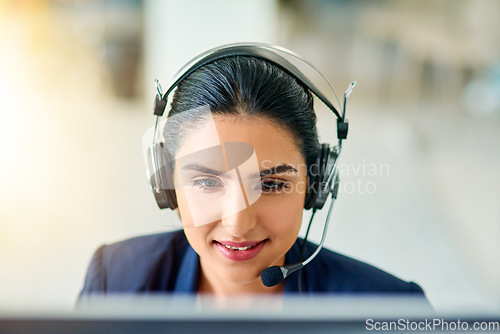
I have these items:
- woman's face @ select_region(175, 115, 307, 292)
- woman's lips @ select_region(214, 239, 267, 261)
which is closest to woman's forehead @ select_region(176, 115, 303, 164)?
woman's face @ select_region(175, 115, 307, 292)

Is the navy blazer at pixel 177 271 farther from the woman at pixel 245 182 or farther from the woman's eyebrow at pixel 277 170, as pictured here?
the woman's eyebrow at pixel 277 170

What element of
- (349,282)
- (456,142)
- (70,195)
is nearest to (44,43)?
(70,195)

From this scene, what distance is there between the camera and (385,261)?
28.0 inches

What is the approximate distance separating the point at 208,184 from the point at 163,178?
87 millimetres

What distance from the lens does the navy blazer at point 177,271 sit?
0.68 meters

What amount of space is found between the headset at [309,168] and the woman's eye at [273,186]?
0.21ft

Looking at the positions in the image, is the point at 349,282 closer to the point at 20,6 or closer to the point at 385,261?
the point at 385,261

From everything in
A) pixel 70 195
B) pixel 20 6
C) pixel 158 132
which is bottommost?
pixel 70 195

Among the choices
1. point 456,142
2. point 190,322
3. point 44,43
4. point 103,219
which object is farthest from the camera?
point 456,142

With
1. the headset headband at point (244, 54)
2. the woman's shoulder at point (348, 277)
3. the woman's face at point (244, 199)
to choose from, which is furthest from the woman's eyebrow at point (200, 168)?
the woman's shoulder at point (348, 277)

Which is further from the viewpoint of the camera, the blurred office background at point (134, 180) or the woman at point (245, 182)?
the blurred office background at point (134, 180)

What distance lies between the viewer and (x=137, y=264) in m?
0.76

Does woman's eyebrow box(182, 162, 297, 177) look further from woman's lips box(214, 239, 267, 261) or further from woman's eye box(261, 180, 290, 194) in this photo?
woman's lips box(214, 239, 267, 261)

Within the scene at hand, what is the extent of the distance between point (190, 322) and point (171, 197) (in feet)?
0.84
